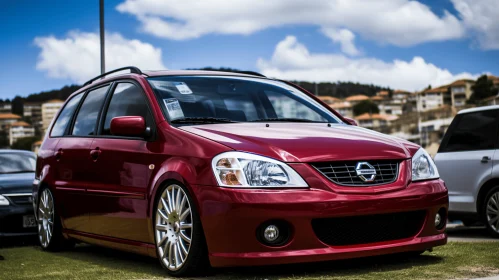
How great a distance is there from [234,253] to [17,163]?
25.7 feet

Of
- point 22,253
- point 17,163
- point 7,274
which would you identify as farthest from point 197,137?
point 17,163

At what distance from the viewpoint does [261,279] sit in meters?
5.43

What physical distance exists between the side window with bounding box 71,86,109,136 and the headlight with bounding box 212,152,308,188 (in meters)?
2.60

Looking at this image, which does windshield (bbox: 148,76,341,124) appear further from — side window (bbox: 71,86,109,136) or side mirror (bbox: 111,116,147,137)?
side window (bbox: 71,86,109,136)

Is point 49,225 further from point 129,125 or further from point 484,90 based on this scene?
point 484,90

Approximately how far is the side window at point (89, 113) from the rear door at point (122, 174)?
0.81 ft

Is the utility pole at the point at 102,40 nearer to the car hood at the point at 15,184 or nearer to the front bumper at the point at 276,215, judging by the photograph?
the car hood at the point at 15,184

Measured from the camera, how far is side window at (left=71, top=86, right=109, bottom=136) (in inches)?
305

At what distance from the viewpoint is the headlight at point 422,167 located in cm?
591

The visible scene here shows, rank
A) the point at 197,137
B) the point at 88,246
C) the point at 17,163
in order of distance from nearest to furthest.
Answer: the point at 197,137 → the point at 88,246 → the point at 17,163

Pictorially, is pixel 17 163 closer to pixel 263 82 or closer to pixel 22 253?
pixel 22 253

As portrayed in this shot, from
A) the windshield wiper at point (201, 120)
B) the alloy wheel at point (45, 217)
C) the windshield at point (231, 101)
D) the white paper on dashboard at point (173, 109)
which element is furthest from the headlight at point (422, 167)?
the alloy wheel at point (45, 217)

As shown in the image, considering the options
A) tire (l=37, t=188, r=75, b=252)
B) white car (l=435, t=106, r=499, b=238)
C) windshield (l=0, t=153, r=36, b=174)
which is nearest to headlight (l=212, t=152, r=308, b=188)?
tire (l=37, t=188, r=75, b=252)

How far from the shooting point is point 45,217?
864cm
